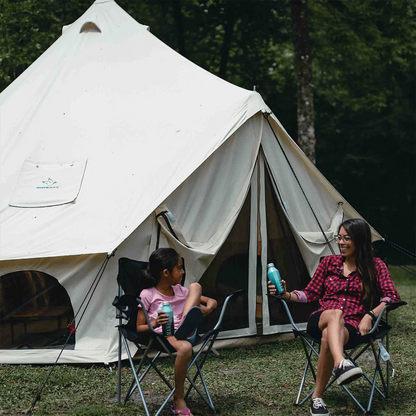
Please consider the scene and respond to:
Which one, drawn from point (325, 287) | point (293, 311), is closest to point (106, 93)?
point (293, 311)

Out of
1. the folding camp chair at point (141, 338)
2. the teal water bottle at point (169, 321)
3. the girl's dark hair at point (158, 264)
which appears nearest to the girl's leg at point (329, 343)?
the folding camp chair at point (141, 338)

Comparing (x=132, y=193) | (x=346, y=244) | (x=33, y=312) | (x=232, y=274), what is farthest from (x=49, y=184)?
(x=346, y=244)

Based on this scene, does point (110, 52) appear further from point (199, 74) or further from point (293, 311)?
point (293, 311)

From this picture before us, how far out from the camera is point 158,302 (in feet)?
12.4

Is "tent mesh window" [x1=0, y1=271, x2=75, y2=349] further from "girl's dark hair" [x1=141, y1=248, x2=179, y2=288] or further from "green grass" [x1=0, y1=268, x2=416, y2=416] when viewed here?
"girl's dark hair" [x1=141, y1=248, x2=179, y2=288]

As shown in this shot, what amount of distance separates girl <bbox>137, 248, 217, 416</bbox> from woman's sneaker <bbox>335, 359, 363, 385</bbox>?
76 cm

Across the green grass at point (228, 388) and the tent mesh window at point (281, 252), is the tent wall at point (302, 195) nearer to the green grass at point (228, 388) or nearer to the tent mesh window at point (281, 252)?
the tent mesh window at point (281, 252)

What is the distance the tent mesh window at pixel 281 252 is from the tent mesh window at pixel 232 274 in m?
0.20

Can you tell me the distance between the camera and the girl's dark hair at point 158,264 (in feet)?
12.3

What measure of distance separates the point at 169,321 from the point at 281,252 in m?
2.27

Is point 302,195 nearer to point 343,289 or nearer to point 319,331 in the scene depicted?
point 343,289

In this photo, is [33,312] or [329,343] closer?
[329,343]

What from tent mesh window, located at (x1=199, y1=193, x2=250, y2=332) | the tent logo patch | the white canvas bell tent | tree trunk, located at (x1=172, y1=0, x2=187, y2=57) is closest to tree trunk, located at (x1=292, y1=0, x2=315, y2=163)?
the white canvas bell tent

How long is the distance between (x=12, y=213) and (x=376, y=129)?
30.4 feet
